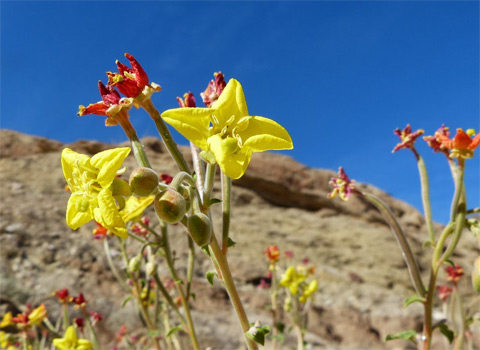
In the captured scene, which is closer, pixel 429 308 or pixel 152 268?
pixel 429 308

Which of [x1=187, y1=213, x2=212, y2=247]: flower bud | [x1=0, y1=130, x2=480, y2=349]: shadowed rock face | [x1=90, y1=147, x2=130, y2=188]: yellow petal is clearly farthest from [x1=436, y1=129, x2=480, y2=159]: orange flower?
[x1=0, y1=130, x2=480, y2=349]: shadowed rock face

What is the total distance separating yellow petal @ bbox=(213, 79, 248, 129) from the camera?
156 centimetres

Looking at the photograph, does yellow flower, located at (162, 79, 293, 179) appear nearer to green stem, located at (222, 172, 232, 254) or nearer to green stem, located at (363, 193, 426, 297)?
green stem, located at (222, 172, 232, 254)

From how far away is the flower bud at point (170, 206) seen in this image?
125 centimetres

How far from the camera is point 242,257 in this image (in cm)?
1205

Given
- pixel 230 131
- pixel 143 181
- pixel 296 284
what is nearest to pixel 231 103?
pixel 230 131

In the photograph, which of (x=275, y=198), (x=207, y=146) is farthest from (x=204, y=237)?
(x=275, y=198)

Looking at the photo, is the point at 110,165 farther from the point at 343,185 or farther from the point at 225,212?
the point at 343,185

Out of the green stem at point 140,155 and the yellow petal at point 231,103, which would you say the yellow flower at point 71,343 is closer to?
the green stem at point 140,155

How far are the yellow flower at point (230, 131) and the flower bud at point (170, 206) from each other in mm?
182

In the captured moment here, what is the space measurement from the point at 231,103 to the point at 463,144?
5.09 feet

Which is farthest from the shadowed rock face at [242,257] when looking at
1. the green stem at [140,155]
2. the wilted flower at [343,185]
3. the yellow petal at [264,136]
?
the yellow petal at [264,136]

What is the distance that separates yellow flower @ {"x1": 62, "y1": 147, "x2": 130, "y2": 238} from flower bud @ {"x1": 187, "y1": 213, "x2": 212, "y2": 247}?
22 centimetres

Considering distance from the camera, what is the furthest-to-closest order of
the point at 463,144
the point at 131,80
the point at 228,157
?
the point at 463,144
the point at 131,80
the point at 228,157
